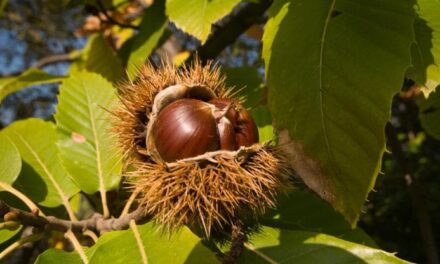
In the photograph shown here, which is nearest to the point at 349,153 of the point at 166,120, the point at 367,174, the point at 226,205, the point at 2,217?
the point at 367,174

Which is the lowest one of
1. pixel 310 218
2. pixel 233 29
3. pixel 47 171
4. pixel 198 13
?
pixel 310 218

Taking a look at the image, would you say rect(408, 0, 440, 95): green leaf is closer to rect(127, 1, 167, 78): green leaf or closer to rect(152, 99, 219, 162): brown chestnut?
rect(152, 99, 219, 162): brown chestnut

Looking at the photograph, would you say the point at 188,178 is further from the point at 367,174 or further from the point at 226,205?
the point at 367,174

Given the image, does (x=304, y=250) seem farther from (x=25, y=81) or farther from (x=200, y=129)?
(x=25, y=81)

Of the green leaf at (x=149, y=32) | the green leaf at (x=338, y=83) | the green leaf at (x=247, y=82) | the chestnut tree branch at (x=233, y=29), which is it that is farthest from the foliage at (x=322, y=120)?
the chestnut tree branch at (x=233, y=29)

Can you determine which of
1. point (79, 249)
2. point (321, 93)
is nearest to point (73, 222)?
point (79, 249)

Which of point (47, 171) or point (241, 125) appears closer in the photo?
point (241, 125)

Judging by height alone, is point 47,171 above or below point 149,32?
below
